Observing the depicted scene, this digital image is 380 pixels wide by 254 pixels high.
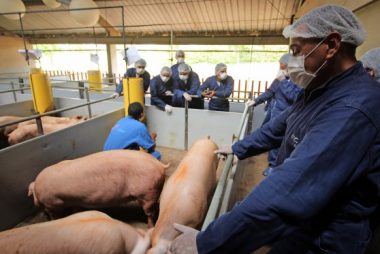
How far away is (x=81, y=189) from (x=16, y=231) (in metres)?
0.64

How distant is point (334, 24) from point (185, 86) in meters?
3.38

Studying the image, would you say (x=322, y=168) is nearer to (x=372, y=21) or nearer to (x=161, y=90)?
(x=372, y=21)

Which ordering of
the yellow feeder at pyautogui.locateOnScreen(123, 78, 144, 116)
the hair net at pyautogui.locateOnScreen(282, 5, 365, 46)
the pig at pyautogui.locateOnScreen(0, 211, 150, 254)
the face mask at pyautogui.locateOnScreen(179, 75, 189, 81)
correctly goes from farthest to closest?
the face mask at pyautogui.locateOnScreen(179, 75, 189, 81) < the yellow feeder at pyautogui.locateOnScreen(123, 78, 144, 116) < the pig at pyautogui.locateOnScreen(0, 211, 150, 254) < the hair net at pyautogui.locateOnScreen(282, 5, 365, 46)

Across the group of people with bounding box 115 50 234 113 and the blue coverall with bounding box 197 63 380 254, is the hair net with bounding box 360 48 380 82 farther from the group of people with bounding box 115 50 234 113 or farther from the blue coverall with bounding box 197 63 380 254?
the group of people with bounding box 115 50 234 113

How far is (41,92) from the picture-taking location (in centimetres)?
414

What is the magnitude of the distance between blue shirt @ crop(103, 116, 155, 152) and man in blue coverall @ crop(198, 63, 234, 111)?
4.70ft

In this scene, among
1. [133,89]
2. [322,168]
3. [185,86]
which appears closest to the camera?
[322,168]

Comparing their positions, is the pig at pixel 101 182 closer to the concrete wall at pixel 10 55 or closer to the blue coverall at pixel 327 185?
the blue coverall at pixel 327 185

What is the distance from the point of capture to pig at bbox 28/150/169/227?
2049 mm

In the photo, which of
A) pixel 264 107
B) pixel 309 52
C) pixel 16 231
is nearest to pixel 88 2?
pixel 264 107

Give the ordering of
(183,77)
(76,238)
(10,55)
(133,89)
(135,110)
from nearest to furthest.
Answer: (76,238) → (135,110) → (133,89) → (183,77) → (10,55)

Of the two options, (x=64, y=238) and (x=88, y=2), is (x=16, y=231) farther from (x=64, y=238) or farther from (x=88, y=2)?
(x=88, y=2)

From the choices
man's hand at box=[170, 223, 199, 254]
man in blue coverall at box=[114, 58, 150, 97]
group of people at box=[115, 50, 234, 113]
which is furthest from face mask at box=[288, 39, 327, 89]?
man in blue coverall at box=[114, 58, 150, 97]

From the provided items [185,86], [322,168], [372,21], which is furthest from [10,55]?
[322,168]
